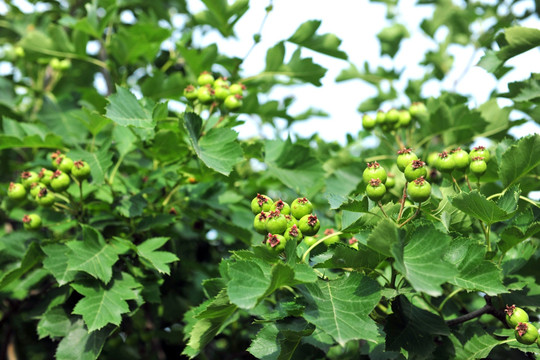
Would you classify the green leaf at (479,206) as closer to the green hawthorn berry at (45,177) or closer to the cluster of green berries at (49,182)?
the cluster of green berries at (49,182)

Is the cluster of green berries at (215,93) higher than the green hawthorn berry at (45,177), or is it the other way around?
the cluster of green berries at (215,93)

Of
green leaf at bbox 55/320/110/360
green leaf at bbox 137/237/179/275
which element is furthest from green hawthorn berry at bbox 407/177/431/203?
green leaf at bbox 55/320/110/360

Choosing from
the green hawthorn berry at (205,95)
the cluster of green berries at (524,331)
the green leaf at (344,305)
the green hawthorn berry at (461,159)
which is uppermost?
the green hawthorn berry at (461,159)

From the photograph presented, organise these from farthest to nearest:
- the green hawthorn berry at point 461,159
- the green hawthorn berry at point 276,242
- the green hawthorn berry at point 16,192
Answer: the green hawthorn berry at point 16,192
the green hawthorn berry at point 461,159
the green hawthorn berry at point 276,242

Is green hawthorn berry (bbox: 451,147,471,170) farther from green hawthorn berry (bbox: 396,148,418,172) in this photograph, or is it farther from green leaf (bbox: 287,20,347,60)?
green leaf (bbox: 287,20,347,60)

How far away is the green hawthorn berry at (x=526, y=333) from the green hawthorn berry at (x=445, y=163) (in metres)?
0.58

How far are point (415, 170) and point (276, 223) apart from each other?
0.50 m

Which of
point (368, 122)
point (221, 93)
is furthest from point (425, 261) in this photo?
point (368, 122)

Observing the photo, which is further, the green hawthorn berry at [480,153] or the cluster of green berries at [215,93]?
the cluster of green berries at [215,93]

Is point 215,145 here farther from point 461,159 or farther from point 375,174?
point 461,159

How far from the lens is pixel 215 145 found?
2023 millimetres

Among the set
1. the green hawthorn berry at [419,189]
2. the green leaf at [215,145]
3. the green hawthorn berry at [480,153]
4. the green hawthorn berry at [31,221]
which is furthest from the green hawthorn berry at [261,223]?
the green hawthorn berry at [31,221]

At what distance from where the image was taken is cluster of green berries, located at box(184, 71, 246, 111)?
7.51 ft

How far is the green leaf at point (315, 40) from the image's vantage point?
2717 mm
